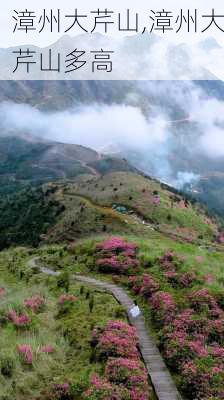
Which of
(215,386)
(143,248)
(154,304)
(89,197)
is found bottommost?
(89,197)

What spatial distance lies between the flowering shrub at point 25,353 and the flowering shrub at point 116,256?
2245 centimetres

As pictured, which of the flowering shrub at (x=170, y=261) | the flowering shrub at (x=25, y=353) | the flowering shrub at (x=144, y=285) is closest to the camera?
the flowering shrub at (x=25, y=353)

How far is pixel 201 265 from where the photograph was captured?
4775 centimetres

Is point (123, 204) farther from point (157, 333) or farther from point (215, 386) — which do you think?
point (215, 386)

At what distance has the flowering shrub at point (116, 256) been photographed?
52344mm

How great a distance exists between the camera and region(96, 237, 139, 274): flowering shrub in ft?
172

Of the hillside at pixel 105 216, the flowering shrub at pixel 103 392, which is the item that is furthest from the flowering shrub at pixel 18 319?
the hillside at pixel 105 216

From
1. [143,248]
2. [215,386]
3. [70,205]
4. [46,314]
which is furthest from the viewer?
[70,205]

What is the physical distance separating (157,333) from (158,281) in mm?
10002

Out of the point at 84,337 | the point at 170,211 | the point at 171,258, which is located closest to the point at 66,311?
the point at 84,337

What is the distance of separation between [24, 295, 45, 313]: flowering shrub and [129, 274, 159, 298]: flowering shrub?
8.88 m

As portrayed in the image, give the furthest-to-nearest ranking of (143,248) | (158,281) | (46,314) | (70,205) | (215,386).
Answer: (70,205) → (143,248) → (158,281) → (46,314) → (215,386)

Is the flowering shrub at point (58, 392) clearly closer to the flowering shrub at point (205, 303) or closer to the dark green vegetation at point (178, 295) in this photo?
the dark green vegetation at point (178, 295)

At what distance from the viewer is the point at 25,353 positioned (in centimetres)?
2947
